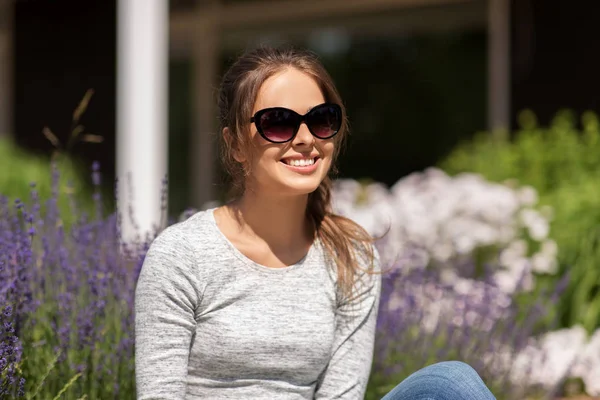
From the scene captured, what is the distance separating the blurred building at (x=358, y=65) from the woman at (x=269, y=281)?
2702 millimetres

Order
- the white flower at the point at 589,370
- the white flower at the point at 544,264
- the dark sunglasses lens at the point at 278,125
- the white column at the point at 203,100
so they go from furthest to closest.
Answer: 1. the white column at the point at 203,100
2. the white flower at the point at 544,264
3. the white flower at the point at 589,370
4. the dark sunglasses lens at the point at 278,125

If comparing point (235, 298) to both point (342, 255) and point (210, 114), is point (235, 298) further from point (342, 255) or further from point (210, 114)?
point (210, 114)

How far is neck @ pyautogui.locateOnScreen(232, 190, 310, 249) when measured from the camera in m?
2.09

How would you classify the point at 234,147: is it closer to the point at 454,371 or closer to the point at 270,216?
the point at 270,216

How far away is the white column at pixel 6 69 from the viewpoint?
10.4m

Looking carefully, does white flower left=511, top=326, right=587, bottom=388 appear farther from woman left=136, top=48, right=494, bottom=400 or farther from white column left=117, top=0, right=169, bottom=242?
white column left=117, top=0, right=169, bottom=242

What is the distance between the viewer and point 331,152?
2078 mm

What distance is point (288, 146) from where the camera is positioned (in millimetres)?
2016

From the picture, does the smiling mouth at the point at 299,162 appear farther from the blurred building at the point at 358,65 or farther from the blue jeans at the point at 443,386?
the blurred building at the point at 358,65

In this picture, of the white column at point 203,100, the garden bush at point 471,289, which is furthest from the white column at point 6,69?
the garden bush at point 471,289

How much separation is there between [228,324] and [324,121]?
484mm

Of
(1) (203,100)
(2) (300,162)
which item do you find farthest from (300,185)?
(1) (203,100)

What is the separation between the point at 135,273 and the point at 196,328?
562 millimetres

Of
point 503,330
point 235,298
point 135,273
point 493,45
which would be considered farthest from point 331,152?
point 493,45
